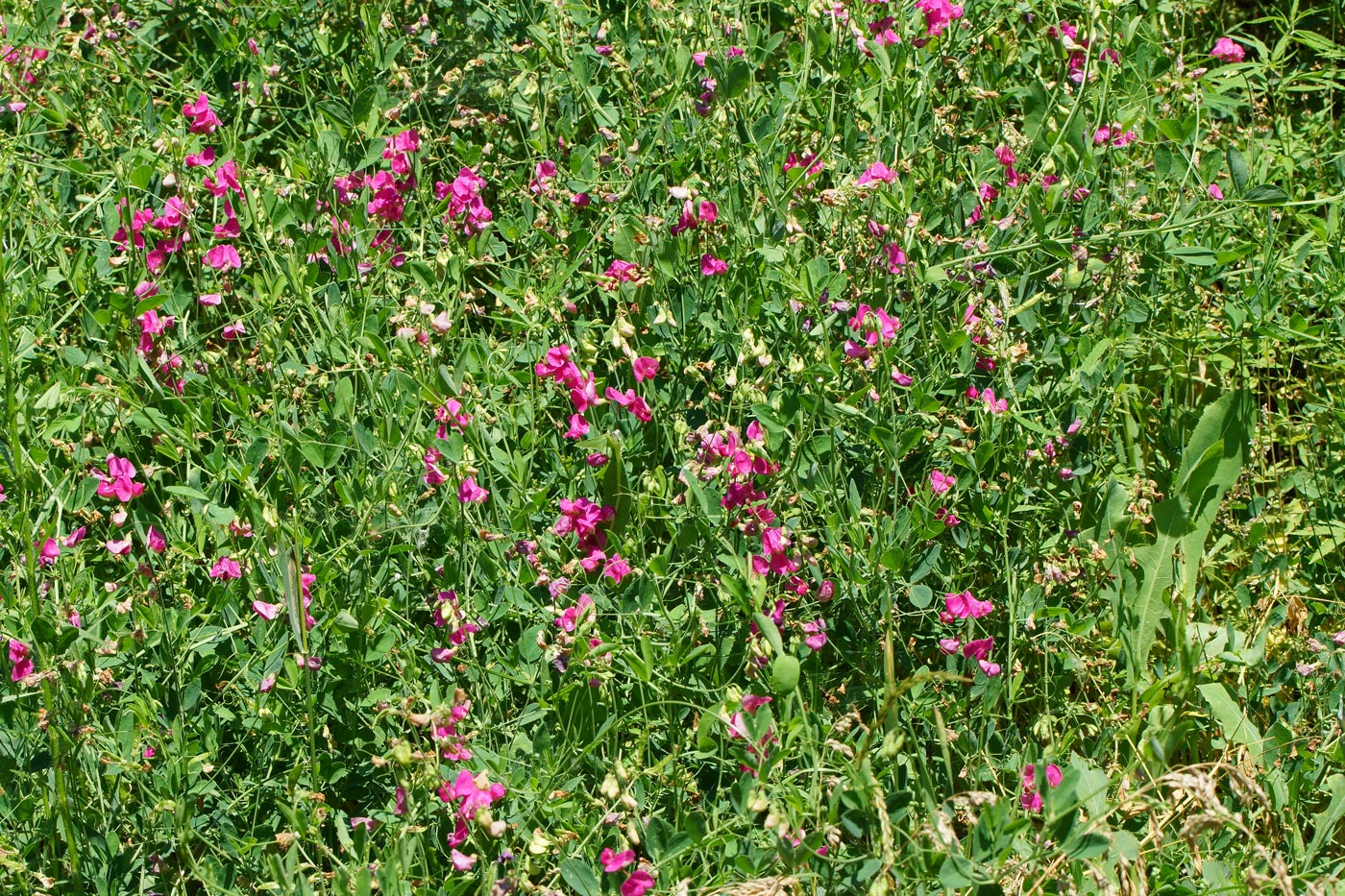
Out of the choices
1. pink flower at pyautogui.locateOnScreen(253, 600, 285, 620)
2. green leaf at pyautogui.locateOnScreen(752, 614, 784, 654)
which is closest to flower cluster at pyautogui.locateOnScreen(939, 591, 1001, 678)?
green leaf at pyautogui.locateOnScreen(752, 614, 784, 654)

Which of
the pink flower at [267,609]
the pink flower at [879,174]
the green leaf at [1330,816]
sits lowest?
the green leaf at [1330,816]

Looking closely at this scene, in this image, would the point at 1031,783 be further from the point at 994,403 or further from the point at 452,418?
the point at 452,418

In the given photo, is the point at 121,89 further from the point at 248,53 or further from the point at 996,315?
the point at 996,315

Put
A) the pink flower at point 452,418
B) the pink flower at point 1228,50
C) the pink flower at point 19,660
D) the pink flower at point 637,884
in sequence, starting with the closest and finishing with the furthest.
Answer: the pink flower at point 637,884 < the pink flower at point 19,660 < the pink flower at point 452,418 < the pink flower at point 1228,50

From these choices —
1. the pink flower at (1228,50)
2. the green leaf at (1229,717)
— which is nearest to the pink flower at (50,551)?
the green leaf at (1229,717)

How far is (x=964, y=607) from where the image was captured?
7.32ft

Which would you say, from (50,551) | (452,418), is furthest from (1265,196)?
(50,551)

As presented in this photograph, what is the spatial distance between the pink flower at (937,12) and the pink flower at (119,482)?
1.81 m

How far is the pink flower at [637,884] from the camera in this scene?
69.9 inches

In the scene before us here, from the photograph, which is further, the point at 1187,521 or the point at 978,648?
the point at 1187,521

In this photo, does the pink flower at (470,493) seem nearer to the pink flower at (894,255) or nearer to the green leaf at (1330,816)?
the pink flower at (894,255)

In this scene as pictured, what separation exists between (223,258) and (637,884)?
5.22ft

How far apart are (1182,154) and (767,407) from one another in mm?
1208

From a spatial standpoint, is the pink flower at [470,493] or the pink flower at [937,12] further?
the pink flower at [937,12]
